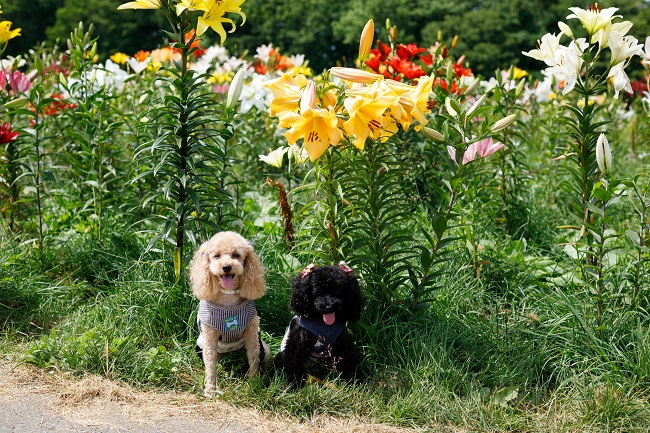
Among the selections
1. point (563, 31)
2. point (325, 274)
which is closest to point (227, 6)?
point (325, 274)

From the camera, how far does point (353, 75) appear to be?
2.85 metres

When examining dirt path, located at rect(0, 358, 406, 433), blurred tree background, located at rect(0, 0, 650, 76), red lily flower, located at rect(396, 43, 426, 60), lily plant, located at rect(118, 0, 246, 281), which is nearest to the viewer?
dirt path, located at rect(0, 358, 406, 433)

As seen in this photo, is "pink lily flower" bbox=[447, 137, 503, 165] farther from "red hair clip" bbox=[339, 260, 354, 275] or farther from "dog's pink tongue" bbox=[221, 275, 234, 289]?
"dog's pink tongue" bbox=[221, 275, 234, 289]

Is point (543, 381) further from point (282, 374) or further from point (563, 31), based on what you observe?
point (563, 31)

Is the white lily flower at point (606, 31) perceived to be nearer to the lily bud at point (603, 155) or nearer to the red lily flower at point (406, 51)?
Answer: the lily bud at point (603, 155)

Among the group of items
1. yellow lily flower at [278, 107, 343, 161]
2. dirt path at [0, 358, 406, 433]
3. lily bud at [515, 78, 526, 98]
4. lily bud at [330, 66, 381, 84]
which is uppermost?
lily bud at [330, 66, 381, 84]

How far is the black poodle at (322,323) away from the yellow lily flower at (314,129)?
1.77 ft

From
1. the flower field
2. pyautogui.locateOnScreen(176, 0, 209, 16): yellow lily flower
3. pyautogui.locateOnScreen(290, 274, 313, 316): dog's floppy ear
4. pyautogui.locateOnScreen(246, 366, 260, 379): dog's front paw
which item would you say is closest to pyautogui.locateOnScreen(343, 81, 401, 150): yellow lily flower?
the flower field

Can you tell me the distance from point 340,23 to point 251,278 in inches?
1197

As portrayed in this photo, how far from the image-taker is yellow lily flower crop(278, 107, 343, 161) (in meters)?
2.69

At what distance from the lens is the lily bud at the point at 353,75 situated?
2842 mm

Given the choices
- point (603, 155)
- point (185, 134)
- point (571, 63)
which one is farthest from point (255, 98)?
point (603, 155)

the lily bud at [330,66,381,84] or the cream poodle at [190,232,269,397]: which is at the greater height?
the lily bud at [330,66,381,84]

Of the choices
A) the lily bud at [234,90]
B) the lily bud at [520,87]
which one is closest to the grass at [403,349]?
the lily bud at [234,90]
